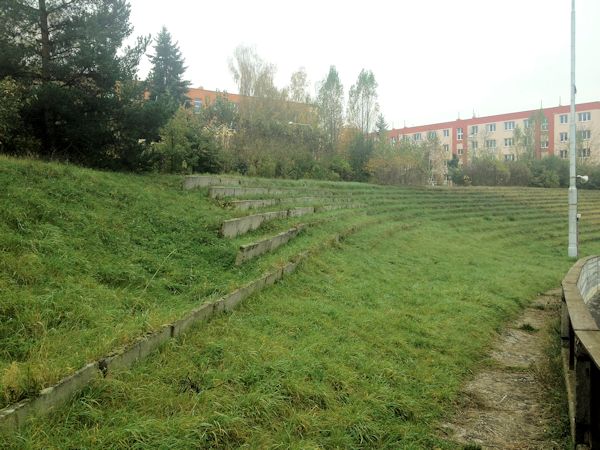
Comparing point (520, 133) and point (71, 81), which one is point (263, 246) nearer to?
point (71, 81)

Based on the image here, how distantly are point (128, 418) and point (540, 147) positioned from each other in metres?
59.9

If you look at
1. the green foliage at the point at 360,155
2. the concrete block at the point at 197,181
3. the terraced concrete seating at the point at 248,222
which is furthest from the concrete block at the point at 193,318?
the green foliage at the point at 360,155

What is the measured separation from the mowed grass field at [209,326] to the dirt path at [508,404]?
199mm

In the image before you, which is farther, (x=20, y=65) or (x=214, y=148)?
(x=214, y=148)

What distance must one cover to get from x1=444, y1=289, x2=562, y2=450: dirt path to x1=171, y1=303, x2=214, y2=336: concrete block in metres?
2.45


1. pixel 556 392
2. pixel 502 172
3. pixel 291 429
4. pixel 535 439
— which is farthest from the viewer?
pixel 502 172

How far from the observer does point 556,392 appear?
177 inches

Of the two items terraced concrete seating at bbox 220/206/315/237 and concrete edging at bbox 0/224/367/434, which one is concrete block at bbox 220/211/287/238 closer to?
terraced concrete seating at bbox 220/206/315/237

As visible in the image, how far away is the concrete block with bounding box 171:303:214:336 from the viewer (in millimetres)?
3932

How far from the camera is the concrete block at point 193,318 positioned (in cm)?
393

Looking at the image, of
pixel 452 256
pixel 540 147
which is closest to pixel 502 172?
pixel 540 147

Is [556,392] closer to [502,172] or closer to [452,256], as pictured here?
[452,256]

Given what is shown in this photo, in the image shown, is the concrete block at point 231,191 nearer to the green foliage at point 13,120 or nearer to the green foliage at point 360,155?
the green foliage at point 13,120

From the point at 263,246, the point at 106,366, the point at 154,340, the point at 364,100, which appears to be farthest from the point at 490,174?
the point at 106,366
